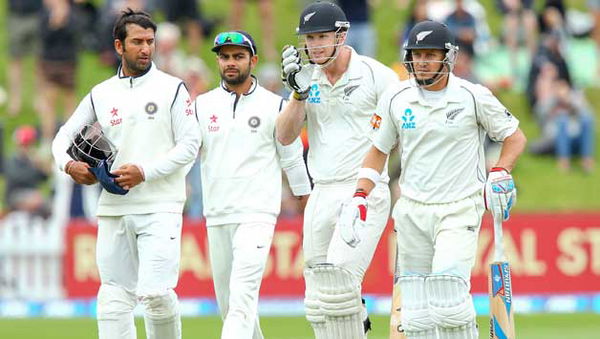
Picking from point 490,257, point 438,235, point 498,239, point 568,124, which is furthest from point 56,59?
point 498,239

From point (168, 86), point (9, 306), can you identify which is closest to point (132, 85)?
point (168, 86)

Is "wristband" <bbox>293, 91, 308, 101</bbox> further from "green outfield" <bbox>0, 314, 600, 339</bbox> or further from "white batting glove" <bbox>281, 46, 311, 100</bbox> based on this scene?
"green outfield" <bbox>0, 314, 600, 339</bbox>

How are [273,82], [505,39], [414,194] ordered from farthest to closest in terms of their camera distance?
[505,39] < [273,82] < [414,194]

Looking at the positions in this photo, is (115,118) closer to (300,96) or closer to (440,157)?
(300,96)

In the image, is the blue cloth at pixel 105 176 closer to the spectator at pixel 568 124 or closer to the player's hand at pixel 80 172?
the player's hand at pixel 80 172

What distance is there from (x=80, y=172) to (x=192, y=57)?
9.77 meters

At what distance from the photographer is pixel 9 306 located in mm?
15719

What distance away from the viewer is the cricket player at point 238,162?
938 centimetres

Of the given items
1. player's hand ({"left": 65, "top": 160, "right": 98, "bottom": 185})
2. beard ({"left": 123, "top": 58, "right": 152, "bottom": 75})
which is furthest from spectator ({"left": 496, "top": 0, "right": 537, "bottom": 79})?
player's hand ({"left": 65, "top": 160, "right": 98, "bottom": 185})

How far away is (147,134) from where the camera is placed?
9.30m

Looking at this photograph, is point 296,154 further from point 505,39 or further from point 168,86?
point 505,39

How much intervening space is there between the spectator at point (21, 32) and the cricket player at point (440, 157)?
10.3 metres

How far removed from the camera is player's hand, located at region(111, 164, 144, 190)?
30.0 feet

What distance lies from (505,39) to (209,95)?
35.7 feet
